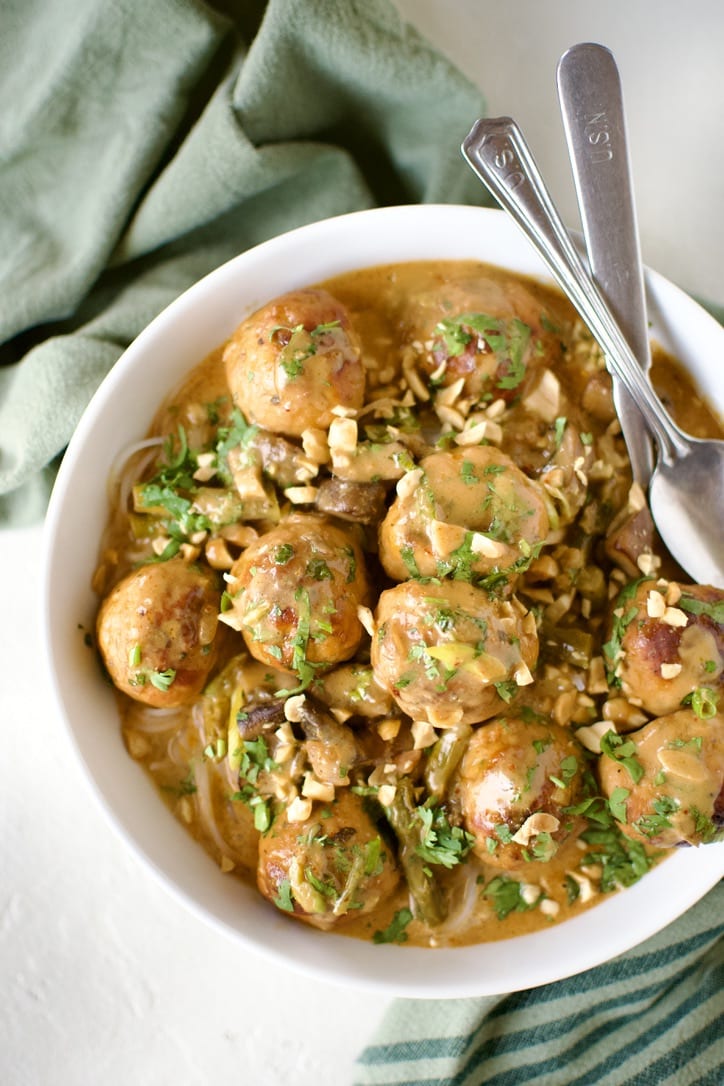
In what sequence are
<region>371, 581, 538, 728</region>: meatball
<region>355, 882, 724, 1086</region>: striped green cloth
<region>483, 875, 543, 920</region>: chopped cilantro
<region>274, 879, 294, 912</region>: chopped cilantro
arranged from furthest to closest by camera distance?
<region>355, 882, 724, 1086</region>: striped green cloth < <region>483, 875, 543, 920</region>: chopped cilantro < <region>274, 879, 294, 912</region>: chopped cilantro < <region>371, 581, 538, 728</region>: meatball

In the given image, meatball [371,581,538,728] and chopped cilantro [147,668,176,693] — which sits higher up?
meatball [371,581,538,728]

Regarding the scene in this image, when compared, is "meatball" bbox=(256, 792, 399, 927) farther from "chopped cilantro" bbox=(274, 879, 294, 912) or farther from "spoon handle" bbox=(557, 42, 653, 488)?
"spoon handle" bbox=(557, 42, 653, 488)

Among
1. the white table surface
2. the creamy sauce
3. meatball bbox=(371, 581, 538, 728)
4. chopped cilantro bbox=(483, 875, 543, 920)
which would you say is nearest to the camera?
meatball bbox=(371, 581, 538, 728)

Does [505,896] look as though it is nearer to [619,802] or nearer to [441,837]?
[441,837]

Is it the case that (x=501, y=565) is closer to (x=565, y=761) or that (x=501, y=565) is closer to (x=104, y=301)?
(x=565, y=761)

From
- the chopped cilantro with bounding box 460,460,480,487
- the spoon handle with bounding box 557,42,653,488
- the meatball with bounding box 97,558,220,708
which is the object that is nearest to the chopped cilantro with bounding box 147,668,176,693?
the meatball with bounding box 97,558,220,708

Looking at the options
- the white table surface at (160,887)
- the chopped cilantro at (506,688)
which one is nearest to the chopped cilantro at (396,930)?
the white table surface at (160,887)

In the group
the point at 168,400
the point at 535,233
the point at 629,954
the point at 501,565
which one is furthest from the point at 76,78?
the point at 629,954

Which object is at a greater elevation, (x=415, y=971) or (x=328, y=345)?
(x=328, y=345)
